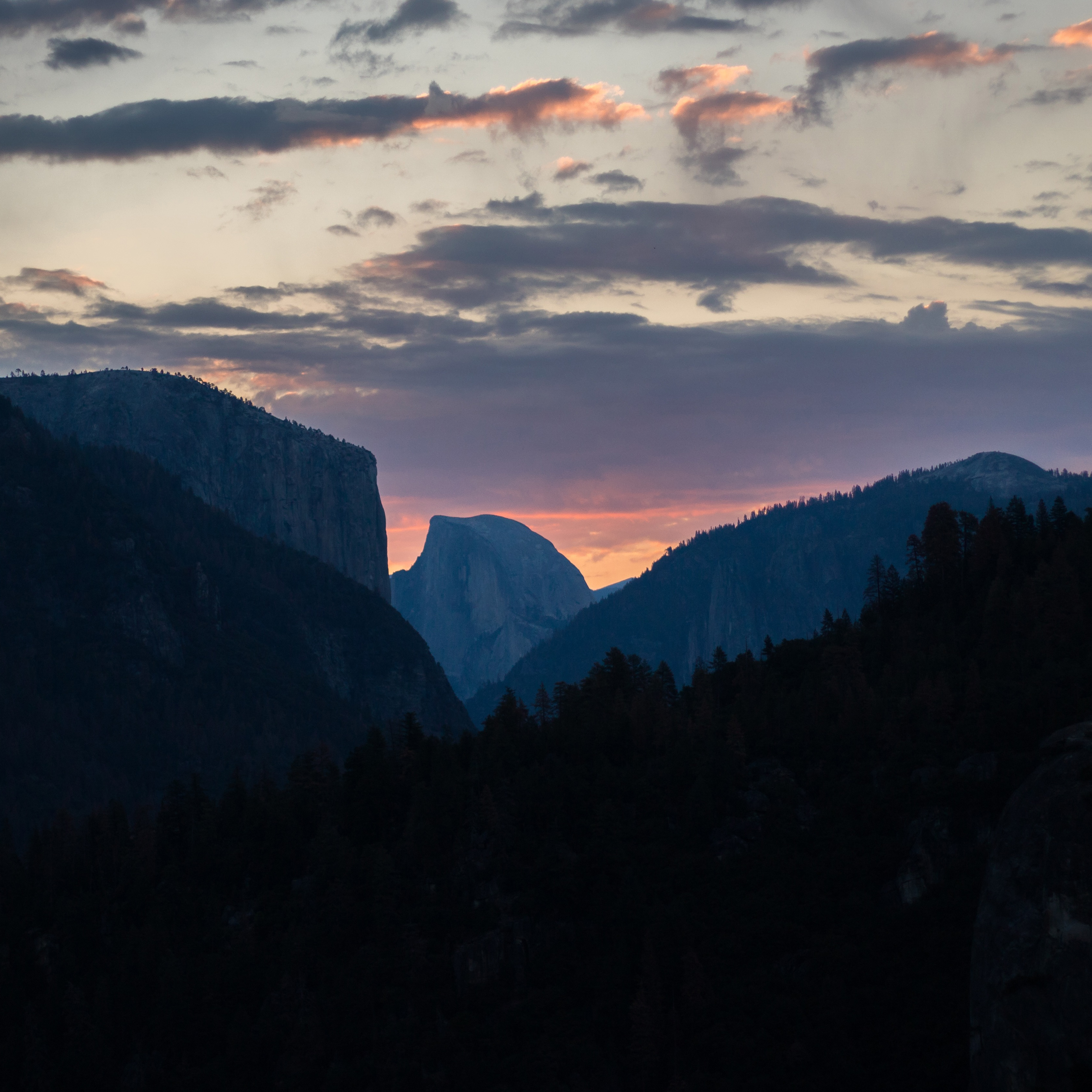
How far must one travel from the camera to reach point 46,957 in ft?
490

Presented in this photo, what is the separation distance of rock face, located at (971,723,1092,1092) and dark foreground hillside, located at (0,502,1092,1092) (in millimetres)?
23069

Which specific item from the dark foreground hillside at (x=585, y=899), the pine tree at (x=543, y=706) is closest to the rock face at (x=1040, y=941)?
the dark foreground hillside at (x=585, y=899)

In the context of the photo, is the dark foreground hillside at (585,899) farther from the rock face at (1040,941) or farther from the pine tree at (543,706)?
the rock face at (1040,941)

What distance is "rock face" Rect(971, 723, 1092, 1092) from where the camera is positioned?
7431cm

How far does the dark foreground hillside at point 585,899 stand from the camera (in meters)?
113

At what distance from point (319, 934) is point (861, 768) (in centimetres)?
6230

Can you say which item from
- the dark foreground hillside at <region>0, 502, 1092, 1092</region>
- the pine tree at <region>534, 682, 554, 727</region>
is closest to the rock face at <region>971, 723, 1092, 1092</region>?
the dark foreground hillside at <region>0, 502, 1092, 1092</region>

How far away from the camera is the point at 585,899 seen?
136 meters

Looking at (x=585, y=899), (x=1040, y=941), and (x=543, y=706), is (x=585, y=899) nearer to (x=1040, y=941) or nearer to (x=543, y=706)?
(x=543, y=706)

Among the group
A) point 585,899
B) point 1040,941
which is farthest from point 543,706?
point 1040,941

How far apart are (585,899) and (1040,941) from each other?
6523 cm

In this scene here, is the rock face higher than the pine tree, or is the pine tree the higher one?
the pine tree

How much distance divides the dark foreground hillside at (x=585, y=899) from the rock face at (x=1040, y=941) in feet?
75.7

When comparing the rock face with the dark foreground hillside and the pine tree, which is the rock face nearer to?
the dark foreground hillside
